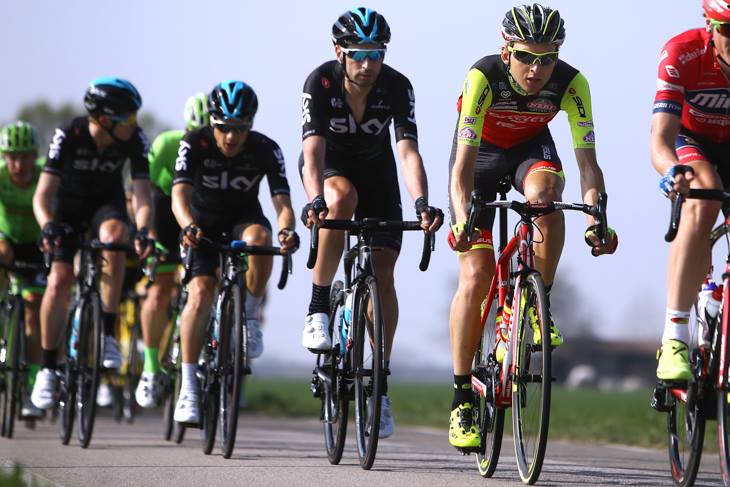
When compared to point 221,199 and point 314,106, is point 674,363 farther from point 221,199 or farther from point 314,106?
point 221,199

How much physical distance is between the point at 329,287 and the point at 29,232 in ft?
16.2

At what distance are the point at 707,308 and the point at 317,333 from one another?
110 inches

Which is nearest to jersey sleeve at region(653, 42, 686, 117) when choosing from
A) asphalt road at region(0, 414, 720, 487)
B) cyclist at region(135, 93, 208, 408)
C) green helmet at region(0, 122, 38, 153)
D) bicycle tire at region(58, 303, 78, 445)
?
asphalt road at region(0, 414, 720, 487)

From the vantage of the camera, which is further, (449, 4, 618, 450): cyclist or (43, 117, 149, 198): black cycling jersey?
(43, 117, 149, 198): black cycling jersey

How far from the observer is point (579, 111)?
765cm

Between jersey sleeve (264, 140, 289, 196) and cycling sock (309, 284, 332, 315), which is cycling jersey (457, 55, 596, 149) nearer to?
cycling sock (309, 284, 332, 315)

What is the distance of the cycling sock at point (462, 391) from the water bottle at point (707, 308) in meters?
1.56

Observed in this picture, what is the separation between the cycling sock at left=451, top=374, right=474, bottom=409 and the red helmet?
2554mm

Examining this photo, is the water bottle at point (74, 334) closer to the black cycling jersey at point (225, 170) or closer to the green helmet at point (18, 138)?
the black cycling jersey at point (225, 170)

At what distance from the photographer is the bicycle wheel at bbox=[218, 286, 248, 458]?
8.90 m

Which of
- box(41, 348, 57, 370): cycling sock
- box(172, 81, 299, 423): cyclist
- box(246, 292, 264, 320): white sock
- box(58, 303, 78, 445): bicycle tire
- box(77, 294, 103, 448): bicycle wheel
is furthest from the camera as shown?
box(41, 348, 57, 370): cycling sock

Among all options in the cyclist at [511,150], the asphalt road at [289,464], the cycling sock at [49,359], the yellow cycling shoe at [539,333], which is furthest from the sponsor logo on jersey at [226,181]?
the yellow cycling shoe at [539,333]

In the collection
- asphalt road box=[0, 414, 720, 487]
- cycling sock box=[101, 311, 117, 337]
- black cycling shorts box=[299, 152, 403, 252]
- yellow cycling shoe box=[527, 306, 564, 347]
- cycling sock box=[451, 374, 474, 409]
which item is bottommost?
asphalt road box=[0, 414, 720, 487]

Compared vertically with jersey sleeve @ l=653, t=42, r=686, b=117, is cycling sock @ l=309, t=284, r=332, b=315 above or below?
below
